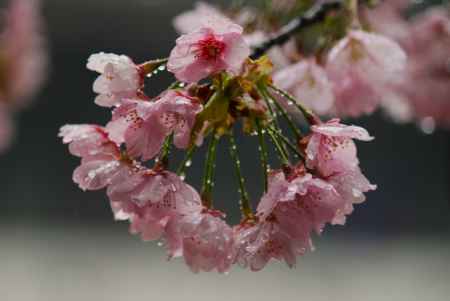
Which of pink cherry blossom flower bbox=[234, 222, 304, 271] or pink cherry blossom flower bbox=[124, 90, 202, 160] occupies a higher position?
pink cherry blossom flower bbox=[124, 90, 202, 160]

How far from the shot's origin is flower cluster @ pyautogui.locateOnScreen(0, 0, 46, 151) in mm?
1482

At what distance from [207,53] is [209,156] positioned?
9 cm

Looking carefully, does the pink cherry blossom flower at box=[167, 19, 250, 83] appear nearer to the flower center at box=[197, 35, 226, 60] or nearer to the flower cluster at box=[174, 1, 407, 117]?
the flower center at box=[197, 35, 226, 60]

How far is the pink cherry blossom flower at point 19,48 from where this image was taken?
1.48 meters

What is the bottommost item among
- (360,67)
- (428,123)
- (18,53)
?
(428,123)

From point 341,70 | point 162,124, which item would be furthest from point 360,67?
point 162,124

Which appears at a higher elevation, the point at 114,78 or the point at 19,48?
the point at 19,48

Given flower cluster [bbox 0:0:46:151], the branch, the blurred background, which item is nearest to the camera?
the branch

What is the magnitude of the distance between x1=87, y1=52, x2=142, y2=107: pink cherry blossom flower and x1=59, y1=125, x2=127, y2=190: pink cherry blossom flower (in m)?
0.04

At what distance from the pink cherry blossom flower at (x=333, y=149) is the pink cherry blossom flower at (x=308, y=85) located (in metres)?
0.20

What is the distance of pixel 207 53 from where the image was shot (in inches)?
19.2

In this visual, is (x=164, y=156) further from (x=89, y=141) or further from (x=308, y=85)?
(x=308, y=85)

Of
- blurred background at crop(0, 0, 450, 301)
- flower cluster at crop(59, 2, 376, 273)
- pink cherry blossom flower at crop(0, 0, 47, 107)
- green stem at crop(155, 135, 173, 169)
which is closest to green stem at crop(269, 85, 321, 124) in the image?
flower cluster at crop(59, 2, 376, 273)

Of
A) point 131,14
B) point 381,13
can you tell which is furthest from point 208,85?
point 131,14
